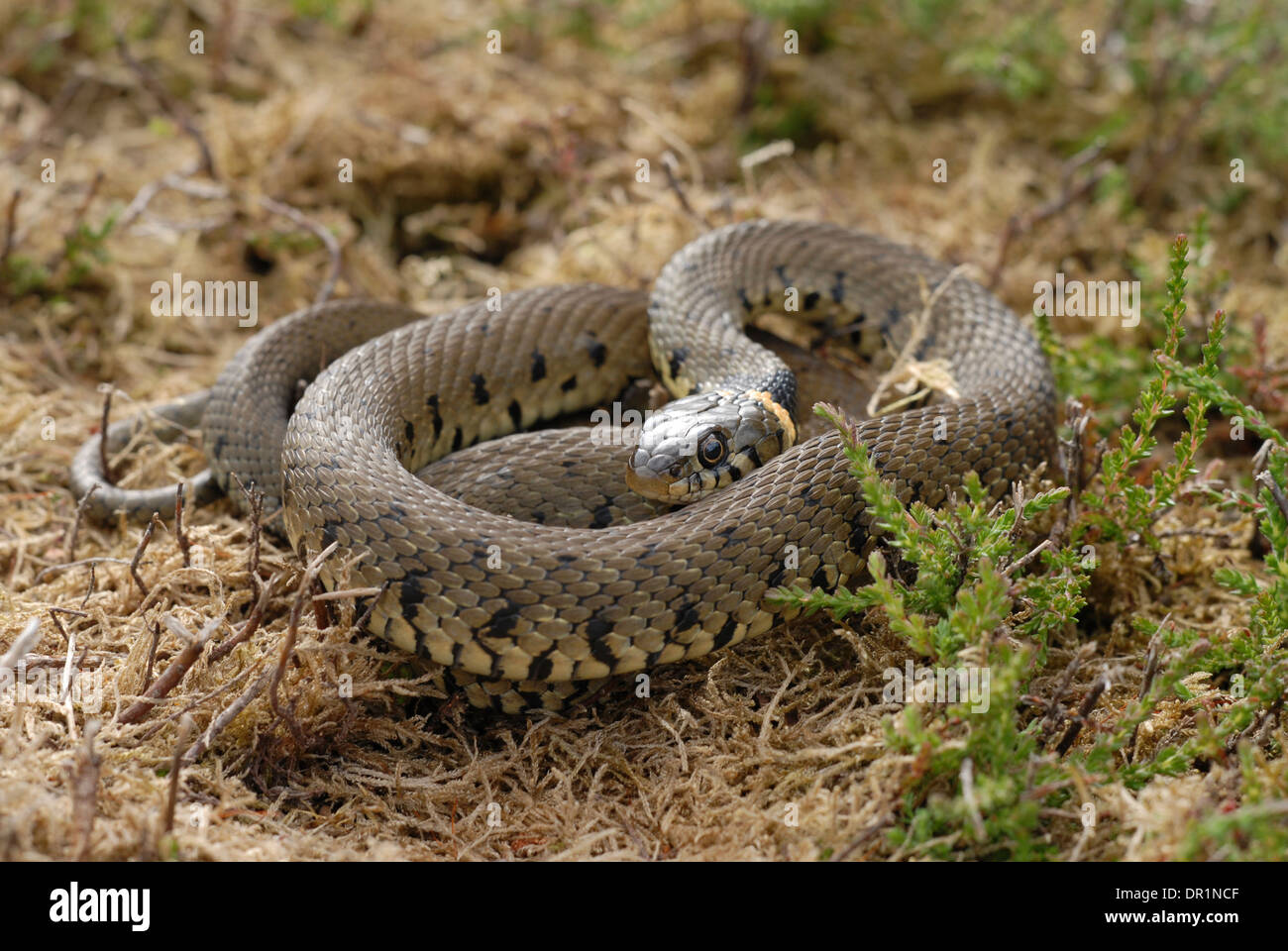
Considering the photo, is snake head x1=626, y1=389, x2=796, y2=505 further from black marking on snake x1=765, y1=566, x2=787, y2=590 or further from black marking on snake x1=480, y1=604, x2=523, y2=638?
black marking on snake x1=480, y1=604, x2=523, y2=638

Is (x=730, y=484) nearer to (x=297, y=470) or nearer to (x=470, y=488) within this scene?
(x=470, y=488)

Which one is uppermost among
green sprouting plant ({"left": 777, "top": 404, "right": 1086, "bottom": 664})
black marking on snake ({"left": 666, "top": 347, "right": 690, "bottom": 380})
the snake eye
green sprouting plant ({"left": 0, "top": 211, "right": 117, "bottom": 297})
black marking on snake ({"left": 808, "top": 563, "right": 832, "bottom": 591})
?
green sprouting plant ({"left": 0, "top": 211, "right": 117, "bottom": 297})

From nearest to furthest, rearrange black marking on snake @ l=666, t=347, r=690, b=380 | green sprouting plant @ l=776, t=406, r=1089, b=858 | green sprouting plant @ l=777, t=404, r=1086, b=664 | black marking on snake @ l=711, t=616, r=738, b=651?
green sprouting plant @ l=776, t=406, r=1089, b=858 < green sprouting plant @ l=777, t=404, r=1086, b=664 < black marking on snake @ l=711, t=616, r=738, b=651 < black marking on snake @ l=666, t=347, r=690, b=380

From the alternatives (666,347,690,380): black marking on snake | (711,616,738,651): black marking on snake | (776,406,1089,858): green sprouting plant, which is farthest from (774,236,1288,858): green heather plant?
(666,347,690,380): black marking on snake

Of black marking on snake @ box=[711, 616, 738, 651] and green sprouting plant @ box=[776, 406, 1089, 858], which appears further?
black marking on snake @ box=[711, 616, 738, 651]

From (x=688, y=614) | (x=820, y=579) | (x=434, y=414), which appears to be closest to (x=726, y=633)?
(x=688, y=614)

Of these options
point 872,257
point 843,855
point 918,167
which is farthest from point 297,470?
point 918,167

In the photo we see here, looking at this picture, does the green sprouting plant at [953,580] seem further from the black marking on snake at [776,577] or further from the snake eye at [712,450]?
the snake eye at [712,450]
